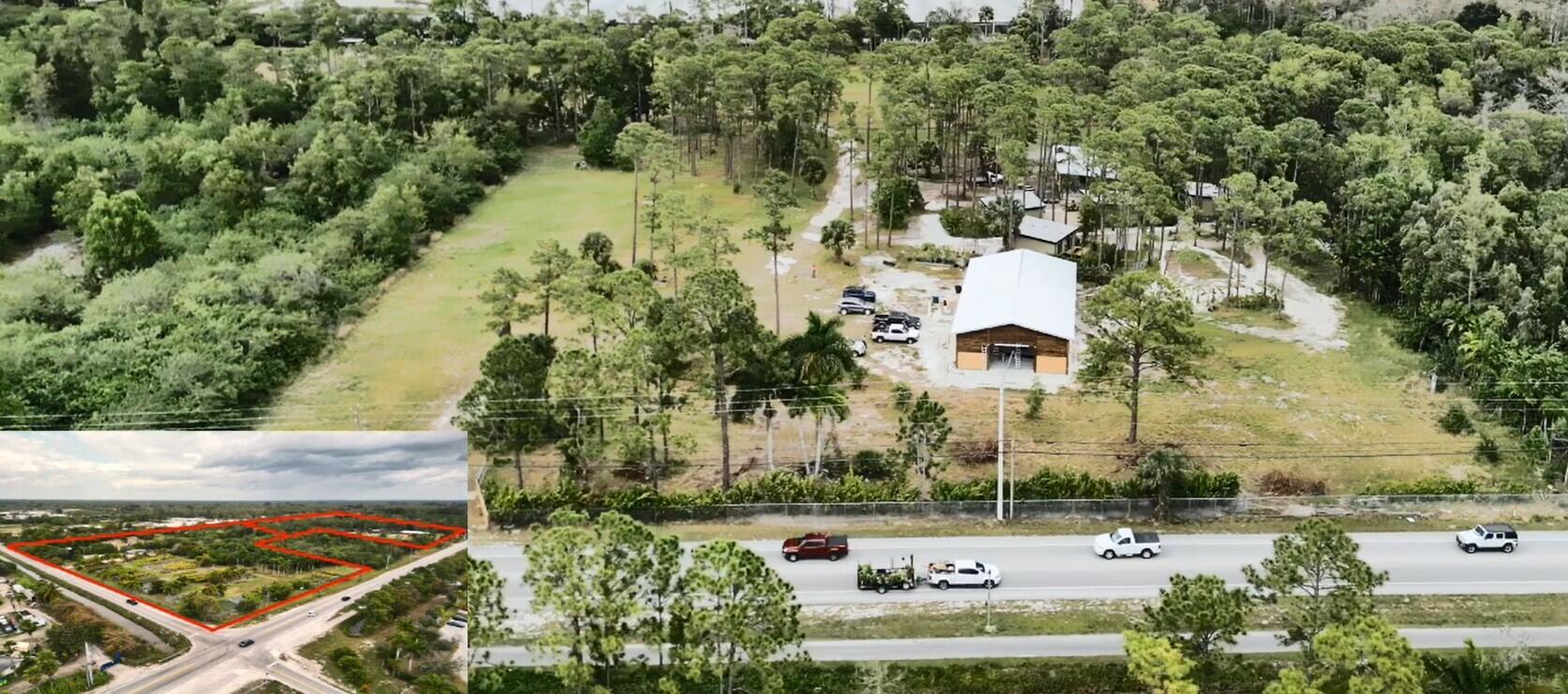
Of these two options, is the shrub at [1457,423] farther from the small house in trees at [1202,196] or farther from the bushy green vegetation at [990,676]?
the small house in trees at [1202,196]

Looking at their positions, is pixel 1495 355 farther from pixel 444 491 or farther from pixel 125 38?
pixel 125 38

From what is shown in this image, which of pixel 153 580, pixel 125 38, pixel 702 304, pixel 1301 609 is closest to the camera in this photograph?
pixel 153 580

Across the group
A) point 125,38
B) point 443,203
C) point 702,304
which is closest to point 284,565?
point 702,304

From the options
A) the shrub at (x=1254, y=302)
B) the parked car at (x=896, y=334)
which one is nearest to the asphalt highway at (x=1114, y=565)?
the parked car at (x=896, y=334)

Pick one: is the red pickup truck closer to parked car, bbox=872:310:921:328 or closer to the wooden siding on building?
the wooden siding on building

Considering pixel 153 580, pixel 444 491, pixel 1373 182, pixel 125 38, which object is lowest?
pixel 153 580

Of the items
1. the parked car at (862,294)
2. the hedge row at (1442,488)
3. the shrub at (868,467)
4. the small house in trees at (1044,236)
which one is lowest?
the hedge row at (1442,488)
